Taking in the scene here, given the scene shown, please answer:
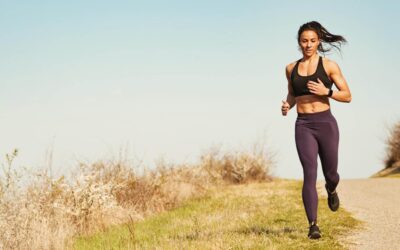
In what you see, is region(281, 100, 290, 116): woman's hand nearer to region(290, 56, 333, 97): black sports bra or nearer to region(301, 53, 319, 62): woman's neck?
region(290, 56, 333, 97): black sports bra

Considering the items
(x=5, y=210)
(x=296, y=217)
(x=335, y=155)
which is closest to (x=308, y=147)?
(x=335, y=155)

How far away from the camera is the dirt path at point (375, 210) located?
22.3 ft

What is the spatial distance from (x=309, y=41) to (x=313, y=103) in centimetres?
79

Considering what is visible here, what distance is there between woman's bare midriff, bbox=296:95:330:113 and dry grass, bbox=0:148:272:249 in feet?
8.64

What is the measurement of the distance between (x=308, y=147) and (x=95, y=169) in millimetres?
5933

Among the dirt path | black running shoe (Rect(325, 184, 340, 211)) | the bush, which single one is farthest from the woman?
the bush

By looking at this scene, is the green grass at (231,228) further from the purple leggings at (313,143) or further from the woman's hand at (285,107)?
the woman's hand at (285,107)

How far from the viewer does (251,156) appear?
61.7 feet

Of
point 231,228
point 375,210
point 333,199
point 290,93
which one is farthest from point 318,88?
point 375,210

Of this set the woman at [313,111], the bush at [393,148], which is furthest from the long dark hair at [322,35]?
the bush at [393,148]

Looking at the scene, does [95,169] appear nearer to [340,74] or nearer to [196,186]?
[196,186]

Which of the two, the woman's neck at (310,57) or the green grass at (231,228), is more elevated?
the woman's neck at (310,57)

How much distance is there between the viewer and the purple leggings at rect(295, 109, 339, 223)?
647cm

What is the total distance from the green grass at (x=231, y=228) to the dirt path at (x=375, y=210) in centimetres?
29
